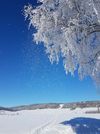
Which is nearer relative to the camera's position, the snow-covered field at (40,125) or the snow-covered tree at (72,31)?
the snow-covered tree at (72,31)

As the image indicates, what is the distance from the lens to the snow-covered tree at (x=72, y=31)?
16828 mm

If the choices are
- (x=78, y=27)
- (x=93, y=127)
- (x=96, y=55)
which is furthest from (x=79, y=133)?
(x=78, y=27)

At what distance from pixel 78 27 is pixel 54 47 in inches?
71.6

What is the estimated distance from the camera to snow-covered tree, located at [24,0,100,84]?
16828 mm

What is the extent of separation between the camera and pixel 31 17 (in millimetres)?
18203

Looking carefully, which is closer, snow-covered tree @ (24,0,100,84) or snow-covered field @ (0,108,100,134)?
snow-covered tree @ (24,0,100,84)

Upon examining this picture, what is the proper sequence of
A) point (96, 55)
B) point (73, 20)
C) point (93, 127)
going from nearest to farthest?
1. point (73, 20)
2. point (96, 55)
3. point (93, 127)

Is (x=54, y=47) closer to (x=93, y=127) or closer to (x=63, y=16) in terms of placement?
(x=63, y=16)

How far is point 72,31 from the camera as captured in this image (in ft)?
55.0

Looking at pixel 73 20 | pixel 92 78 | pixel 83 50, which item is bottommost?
pixel 92 78

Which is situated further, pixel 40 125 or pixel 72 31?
pixel 40 125

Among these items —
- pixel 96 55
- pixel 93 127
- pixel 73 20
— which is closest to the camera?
pixel 73 20

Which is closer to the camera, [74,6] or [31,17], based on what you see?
[74,6]

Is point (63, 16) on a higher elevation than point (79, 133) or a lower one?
higher
